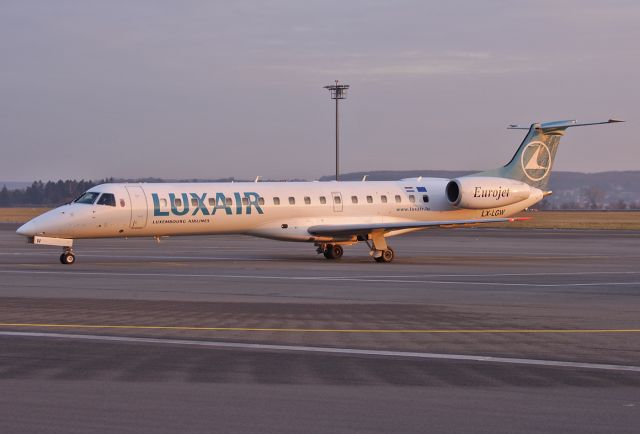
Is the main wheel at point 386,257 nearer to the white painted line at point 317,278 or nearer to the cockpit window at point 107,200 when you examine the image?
the white painted line at point 317,278

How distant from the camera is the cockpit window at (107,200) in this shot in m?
31.0

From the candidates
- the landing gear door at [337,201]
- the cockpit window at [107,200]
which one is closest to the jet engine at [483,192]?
the landing gear door at [337,201]

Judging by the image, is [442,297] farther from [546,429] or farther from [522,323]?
[546,429]

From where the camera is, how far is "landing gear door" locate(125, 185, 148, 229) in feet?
102

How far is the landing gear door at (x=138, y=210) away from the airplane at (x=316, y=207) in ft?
0.10

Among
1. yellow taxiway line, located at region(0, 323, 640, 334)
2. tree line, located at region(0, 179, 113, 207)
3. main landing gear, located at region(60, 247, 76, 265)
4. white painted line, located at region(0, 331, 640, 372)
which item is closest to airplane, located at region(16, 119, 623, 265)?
main landing gear, located at region(60, 247, 76, 265)

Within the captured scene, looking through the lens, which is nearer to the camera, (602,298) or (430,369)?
(430,369)

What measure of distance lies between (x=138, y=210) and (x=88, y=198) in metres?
1.67

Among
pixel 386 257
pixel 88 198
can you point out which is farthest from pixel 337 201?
pixel 88 198

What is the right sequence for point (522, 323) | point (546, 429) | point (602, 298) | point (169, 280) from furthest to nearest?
1. point (169, 280)
2. point (602, 298)
3. point (522, 323)
4. point (546, 429)

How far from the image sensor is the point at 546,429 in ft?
27.2

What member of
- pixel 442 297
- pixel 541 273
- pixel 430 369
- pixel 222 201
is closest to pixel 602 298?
pixel 442 297

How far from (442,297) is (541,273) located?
739 centimetres

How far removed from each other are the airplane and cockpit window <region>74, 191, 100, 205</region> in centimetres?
4
